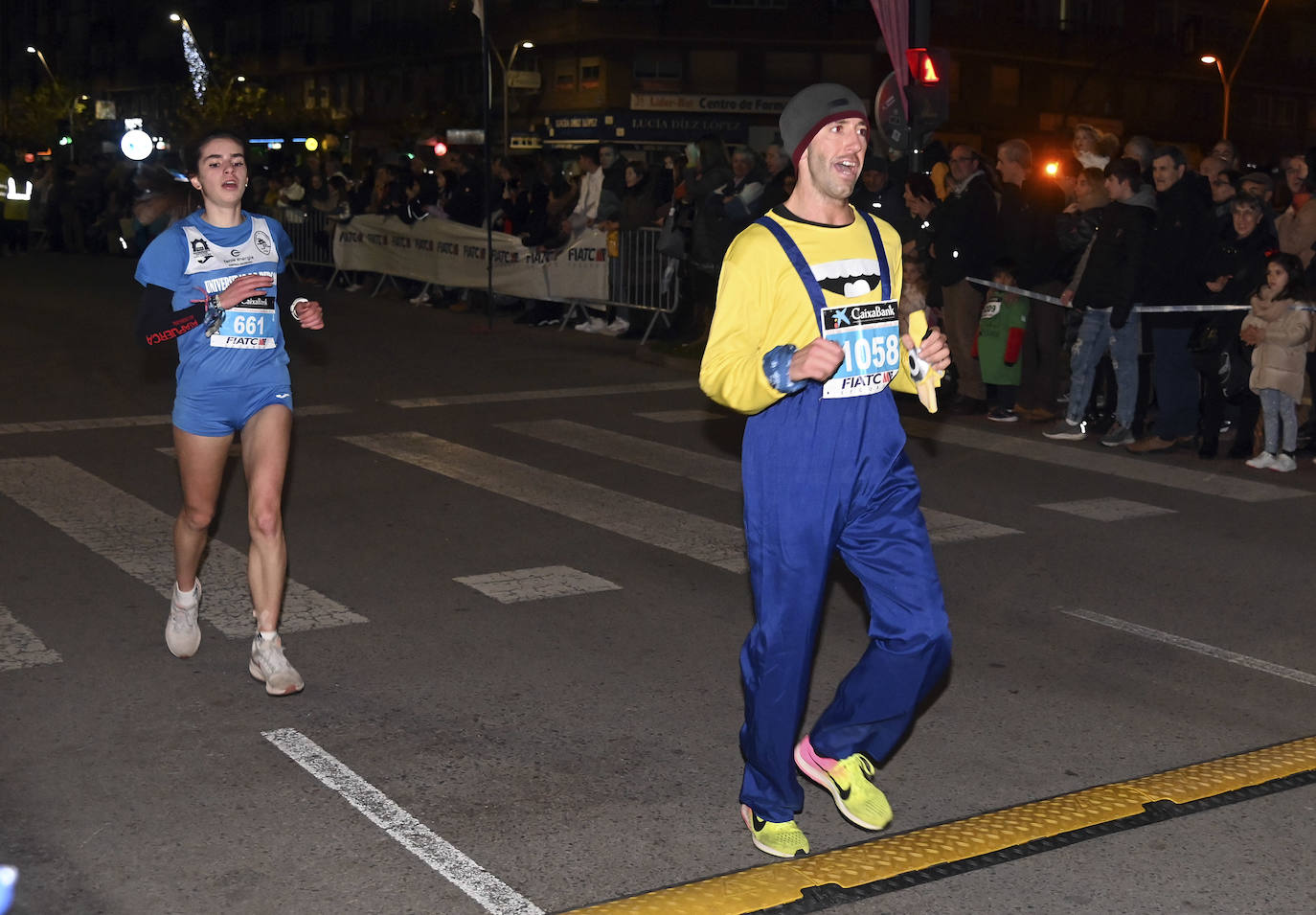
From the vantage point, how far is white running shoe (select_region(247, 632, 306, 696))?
5.62 metres

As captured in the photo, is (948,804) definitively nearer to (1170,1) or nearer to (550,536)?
(550,536)

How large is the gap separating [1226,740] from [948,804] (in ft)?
3.82

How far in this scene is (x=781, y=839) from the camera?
167 inches

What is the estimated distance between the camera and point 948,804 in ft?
15.4

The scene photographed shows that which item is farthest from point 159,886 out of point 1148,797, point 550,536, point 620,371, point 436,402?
point 620,371

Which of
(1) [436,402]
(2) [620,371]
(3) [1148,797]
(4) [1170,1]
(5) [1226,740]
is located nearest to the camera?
(3) [1148,797]

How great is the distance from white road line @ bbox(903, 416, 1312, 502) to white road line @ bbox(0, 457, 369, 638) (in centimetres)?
547

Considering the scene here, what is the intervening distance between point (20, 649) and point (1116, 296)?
301 inches

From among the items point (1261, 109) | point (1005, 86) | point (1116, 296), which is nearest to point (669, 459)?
point (1116, 296)

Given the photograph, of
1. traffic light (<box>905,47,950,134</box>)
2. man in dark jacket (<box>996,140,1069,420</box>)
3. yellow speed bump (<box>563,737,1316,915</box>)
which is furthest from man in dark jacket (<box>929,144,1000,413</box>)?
yellow speed bump (<box>563,737,1316,915</box>)

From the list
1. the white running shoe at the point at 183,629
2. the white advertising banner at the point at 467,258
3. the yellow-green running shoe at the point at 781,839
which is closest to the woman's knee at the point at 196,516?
the white running shoe at the point at 183,629

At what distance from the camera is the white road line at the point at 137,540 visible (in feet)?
22.1

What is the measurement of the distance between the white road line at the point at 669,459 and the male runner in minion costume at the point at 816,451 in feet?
13.3

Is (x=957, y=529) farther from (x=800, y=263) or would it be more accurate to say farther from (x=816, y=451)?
(x=800, y=263)
